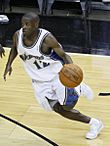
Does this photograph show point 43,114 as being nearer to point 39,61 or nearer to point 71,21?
point 39,61

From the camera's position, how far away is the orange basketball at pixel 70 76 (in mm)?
3350

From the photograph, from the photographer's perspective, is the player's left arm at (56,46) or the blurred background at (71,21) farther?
the blurred background at (71,21)

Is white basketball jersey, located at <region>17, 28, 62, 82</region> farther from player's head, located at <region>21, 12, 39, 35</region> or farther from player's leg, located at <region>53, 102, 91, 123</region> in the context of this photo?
player's leg, located at <region>53, 102, 91, 123</region>

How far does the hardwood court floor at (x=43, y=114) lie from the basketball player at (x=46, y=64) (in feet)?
1.01

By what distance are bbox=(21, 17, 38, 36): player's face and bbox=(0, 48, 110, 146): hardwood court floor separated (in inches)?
37.9

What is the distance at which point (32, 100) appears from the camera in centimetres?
484

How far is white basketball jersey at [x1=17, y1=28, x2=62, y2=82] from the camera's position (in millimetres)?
3553

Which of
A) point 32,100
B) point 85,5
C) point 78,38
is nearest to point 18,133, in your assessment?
point 32,100

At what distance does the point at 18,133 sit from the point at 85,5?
6169 mm

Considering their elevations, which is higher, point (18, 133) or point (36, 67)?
point (36, 67)

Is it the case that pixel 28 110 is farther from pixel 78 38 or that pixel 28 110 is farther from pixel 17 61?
pixel 78 38

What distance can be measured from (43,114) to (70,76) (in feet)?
3.82

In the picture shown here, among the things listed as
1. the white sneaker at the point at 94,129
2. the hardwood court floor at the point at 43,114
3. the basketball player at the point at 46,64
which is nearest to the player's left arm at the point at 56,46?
the basketball player at the point at 46,64

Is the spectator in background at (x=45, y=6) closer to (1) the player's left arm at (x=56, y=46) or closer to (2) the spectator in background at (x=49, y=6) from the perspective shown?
(2) the spectator in background at (x=49, y=6)
